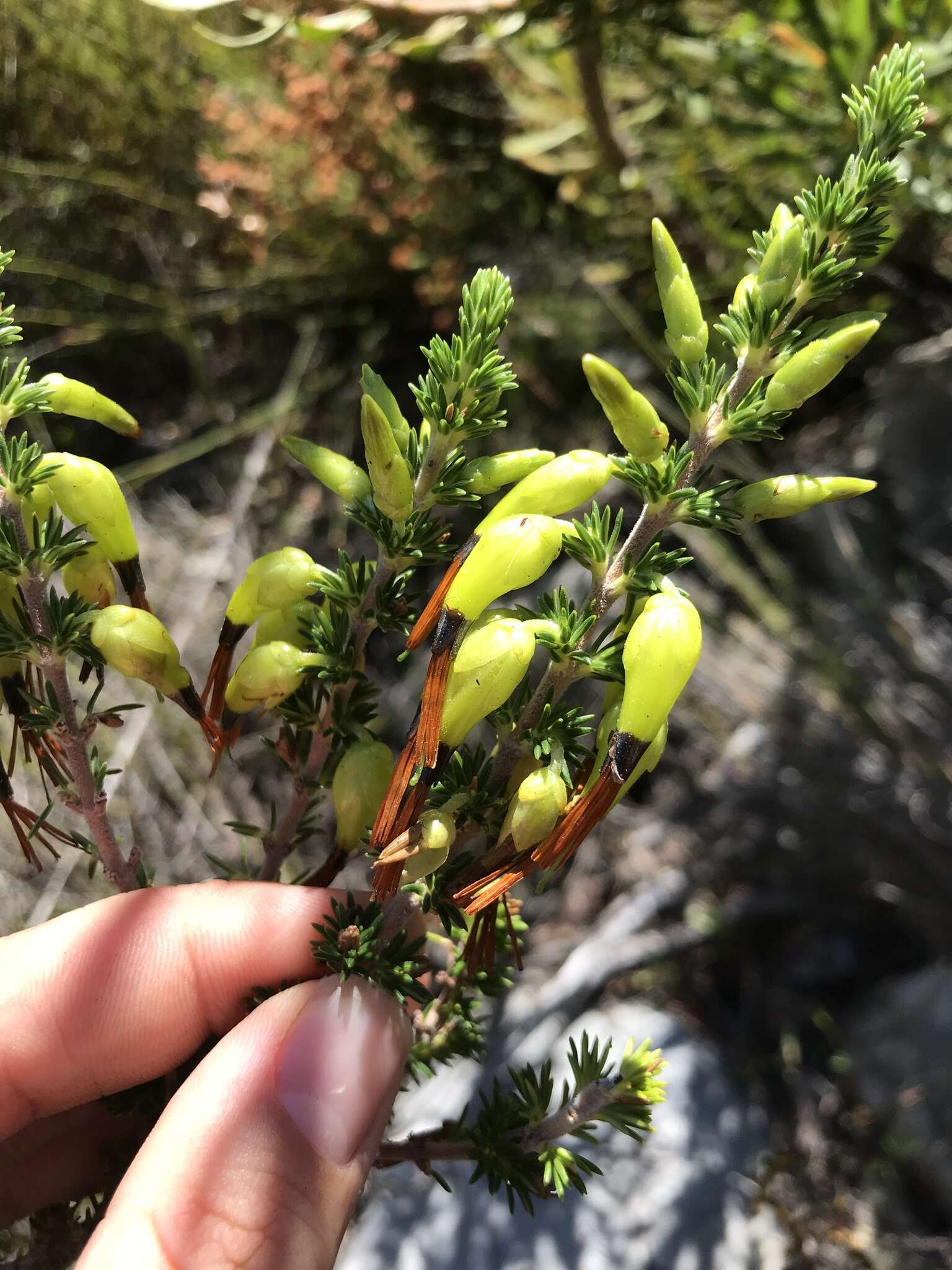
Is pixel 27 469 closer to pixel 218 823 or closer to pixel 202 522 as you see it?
pixel 218 823

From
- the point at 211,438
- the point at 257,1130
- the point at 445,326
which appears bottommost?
the point at 257,1130

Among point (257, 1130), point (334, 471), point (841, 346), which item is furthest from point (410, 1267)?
point (841, 346)

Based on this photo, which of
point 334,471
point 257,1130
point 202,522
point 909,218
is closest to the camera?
point 334,471

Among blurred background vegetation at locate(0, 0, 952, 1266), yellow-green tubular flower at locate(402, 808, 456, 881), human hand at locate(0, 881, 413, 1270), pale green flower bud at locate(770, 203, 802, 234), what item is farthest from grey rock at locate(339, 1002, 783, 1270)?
pale green flower bud at locate(770, 203, 802, 234)

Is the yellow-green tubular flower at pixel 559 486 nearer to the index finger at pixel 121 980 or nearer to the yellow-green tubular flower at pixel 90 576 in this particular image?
the yellow-green tubular flower at pixel 90 576

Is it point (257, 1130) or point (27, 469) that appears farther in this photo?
point (257, 1130)

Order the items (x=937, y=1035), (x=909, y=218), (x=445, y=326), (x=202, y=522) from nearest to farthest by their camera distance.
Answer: (x=937, y=1035) < (x=909, y=218) < (x=445, y=326) < (x=202, y=522)

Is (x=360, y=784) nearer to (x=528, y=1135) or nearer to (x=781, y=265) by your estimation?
(x=528, y=1135)
